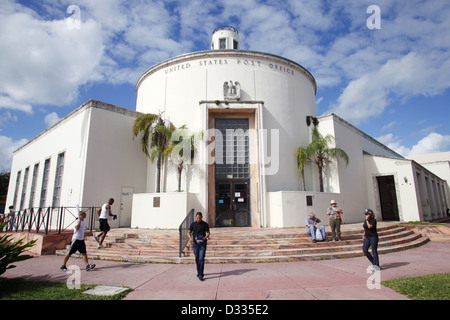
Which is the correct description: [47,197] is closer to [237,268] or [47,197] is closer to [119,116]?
[119,116]

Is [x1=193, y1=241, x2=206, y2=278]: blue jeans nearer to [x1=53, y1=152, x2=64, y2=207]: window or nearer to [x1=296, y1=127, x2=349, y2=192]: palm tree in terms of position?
[x1=296, y1=127, x2=349, y2=192]: palm tree

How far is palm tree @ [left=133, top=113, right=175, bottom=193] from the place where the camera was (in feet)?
47.4

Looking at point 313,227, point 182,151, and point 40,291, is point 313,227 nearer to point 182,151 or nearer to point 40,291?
point 182,151

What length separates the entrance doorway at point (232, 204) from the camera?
13664mm

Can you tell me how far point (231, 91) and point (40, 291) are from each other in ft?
40.5

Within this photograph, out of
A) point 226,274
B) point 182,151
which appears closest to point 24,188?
point 182,151

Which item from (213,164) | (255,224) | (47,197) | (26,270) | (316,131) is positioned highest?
(316,131)

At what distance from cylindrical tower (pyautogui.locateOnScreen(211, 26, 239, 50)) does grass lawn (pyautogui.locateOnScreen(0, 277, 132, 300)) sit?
18.7 metres

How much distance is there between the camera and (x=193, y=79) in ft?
51.1

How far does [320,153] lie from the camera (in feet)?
50.1

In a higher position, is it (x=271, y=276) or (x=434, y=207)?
(x=434, y=207)

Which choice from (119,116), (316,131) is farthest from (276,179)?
(119,116)

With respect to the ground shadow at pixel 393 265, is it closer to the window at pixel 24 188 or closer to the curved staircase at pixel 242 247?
the curved staircase at pixel 242 247

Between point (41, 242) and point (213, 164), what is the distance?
318 inches
